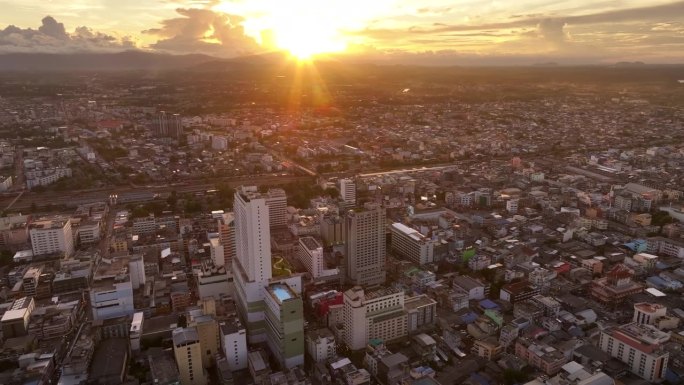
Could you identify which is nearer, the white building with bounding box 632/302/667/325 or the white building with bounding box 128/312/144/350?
the white building with bounding box 128/312/144/350

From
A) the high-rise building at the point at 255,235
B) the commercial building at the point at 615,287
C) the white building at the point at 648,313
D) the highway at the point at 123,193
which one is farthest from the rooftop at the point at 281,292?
the highway at the point at 123,193

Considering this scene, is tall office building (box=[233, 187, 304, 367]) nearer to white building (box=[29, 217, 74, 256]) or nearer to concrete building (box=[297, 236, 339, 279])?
concrete building (box=[297, 236, 339, 279])

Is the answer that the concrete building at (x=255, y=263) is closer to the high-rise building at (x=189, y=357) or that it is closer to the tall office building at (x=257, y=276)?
the tall office building at (x=257, y=276)

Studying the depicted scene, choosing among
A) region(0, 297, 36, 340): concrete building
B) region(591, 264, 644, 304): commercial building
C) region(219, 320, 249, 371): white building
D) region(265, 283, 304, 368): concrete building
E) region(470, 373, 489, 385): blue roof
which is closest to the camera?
region(470, 373, 489, 385): blue roof

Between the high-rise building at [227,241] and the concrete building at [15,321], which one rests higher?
the high-rise building at [227,241]

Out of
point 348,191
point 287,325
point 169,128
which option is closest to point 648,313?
point 287,325

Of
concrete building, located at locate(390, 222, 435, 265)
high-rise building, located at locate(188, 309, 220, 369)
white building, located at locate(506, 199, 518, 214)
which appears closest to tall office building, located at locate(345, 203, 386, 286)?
concrete building, located at locate(390, 222, 435, 265)

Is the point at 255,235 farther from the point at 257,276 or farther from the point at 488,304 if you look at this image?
the point at 488,304
